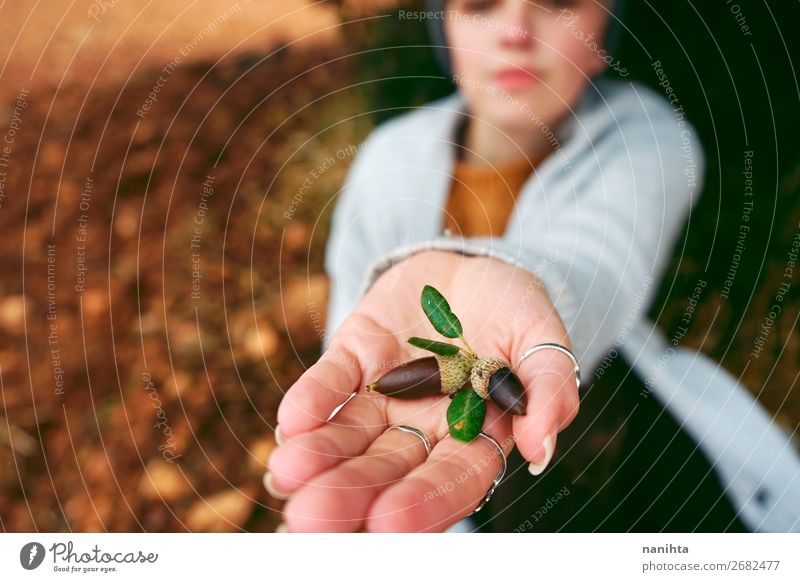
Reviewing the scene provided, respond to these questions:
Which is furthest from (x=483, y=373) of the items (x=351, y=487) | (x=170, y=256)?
(x=170, y=256)

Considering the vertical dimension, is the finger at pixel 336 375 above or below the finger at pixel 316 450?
above

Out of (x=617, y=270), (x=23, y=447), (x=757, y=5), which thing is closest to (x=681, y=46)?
(x=757, y=5)

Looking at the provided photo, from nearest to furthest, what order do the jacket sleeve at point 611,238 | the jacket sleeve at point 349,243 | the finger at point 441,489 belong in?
the finger at point 441,489
the jacket sleeve at point 611,238
the jacket sleeve at point 349,243

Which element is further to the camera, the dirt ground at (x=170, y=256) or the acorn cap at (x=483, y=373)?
the dirt ground at (x=170, y=256)

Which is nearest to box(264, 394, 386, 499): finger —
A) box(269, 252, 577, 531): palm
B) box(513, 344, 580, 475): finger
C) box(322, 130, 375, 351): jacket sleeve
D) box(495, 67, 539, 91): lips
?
box(269, 252, 577, 531): palm

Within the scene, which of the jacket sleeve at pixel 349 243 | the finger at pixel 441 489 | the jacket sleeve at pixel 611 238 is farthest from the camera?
the jacket sleeve at pixel 349 243

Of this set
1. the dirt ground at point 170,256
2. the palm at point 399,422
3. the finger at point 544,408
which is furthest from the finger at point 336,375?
the dirt ground at point 170,256

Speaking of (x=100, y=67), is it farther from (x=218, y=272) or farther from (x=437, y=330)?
(x=437, y=330)

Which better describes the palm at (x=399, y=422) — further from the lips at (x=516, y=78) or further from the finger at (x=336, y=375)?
the lips at (x=516, y=78)
